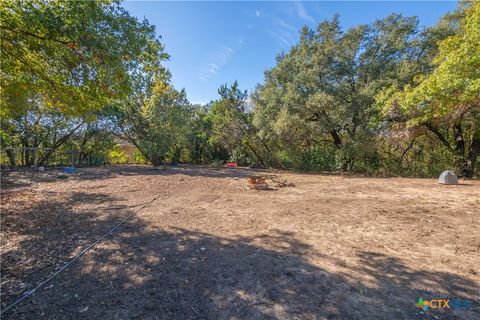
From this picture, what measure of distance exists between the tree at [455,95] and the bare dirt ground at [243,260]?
4.06 meters

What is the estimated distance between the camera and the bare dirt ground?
1881 mm

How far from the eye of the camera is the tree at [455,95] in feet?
20.2

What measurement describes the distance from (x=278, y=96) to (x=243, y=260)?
1129cm

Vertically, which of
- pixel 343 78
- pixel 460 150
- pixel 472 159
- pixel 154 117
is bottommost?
pixel 472 159

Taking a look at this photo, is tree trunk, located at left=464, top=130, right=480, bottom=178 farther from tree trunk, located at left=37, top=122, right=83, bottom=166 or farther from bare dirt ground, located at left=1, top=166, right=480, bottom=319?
tree trunk, located at left=37, top=122, right=83, bottom=166

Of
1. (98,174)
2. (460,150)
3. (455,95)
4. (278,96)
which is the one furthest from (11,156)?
(460,150)

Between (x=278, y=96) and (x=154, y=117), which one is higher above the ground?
(x=278, y=96)

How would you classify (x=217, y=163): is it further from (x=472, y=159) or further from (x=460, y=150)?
(x=472, y=159)

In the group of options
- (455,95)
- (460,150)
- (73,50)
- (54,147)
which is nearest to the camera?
(73,50)

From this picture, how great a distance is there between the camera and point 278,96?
41.0 feet

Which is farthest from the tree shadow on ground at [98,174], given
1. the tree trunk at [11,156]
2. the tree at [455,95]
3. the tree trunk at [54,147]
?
the tree at [455,95]

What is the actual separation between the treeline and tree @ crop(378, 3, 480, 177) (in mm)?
44

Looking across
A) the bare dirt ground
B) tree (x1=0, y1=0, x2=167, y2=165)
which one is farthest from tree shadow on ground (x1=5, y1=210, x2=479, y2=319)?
tree (x1=0, y1=0, x2=167, y2=165)

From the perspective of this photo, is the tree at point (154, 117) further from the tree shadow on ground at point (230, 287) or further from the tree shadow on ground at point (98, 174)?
the tree shadow on ground at point (230, 287)
